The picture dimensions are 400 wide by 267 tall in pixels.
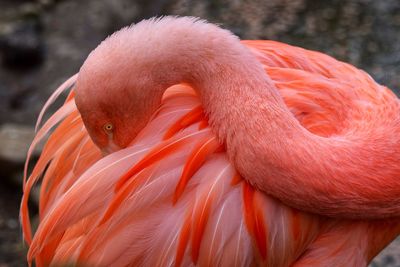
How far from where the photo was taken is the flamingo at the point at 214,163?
7.60 feet

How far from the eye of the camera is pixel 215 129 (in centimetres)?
244

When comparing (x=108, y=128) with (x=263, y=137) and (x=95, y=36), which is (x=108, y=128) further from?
(x=95, y=36)

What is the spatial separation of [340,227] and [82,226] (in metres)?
0.92

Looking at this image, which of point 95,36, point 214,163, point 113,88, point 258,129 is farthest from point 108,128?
point 95,36

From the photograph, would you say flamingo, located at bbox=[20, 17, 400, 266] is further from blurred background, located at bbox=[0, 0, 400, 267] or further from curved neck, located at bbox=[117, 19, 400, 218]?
blurred background, located at bbox=[0, 0, 400, 267]

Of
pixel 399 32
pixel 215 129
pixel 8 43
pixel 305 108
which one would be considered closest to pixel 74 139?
pixel 215 129

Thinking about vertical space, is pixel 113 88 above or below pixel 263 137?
above

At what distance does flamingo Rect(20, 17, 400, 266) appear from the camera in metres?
2.32

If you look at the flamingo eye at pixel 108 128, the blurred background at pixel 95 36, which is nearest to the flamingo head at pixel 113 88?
the flamingo eye at pixel 108 128

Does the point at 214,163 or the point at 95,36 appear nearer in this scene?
the point at 214,163

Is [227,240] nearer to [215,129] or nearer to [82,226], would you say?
[215,129]

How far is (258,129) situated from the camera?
231cm

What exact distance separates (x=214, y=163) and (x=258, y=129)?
237 millimetres

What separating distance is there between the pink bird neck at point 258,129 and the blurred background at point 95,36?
1760mm
